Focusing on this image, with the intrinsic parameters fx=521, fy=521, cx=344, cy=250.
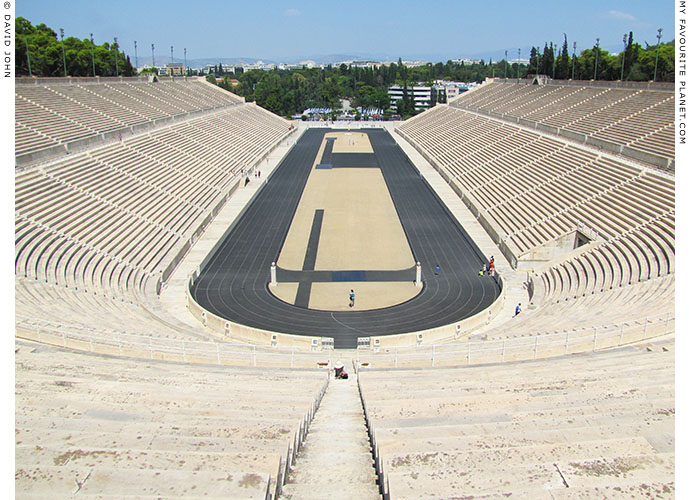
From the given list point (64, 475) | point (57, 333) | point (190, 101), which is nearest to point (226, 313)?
point (57, 333)

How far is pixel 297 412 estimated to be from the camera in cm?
880

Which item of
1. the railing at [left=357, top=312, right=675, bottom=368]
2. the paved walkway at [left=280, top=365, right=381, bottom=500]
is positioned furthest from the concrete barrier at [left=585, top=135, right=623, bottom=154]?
the paved walkway at [left=280, top=365, right=381, bottom=500]

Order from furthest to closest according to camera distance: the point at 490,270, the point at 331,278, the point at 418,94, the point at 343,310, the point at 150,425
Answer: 1. the point at 418,94
2. the point at 490,270
3. the point at 331,278
4. the point at 343,310
5. the point at 150,425

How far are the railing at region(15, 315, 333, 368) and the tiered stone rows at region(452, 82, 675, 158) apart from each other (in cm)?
2212

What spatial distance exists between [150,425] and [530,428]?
5671 mm

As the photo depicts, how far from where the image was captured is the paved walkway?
663cm

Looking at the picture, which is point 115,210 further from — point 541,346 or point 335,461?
point 335,461

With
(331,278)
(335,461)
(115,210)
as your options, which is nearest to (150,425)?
(335,461)

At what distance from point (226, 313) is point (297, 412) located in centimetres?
1061

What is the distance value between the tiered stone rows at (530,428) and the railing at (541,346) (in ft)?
3.37

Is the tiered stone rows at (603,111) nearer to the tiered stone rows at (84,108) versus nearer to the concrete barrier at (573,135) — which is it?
the concrete barrier at (573,135)

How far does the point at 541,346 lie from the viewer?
12.8 metres

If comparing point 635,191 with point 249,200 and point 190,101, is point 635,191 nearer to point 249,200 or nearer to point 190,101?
point 249,200

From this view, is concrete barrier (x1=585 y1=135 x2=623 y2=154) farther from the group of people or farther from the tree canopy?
the tree canopy
